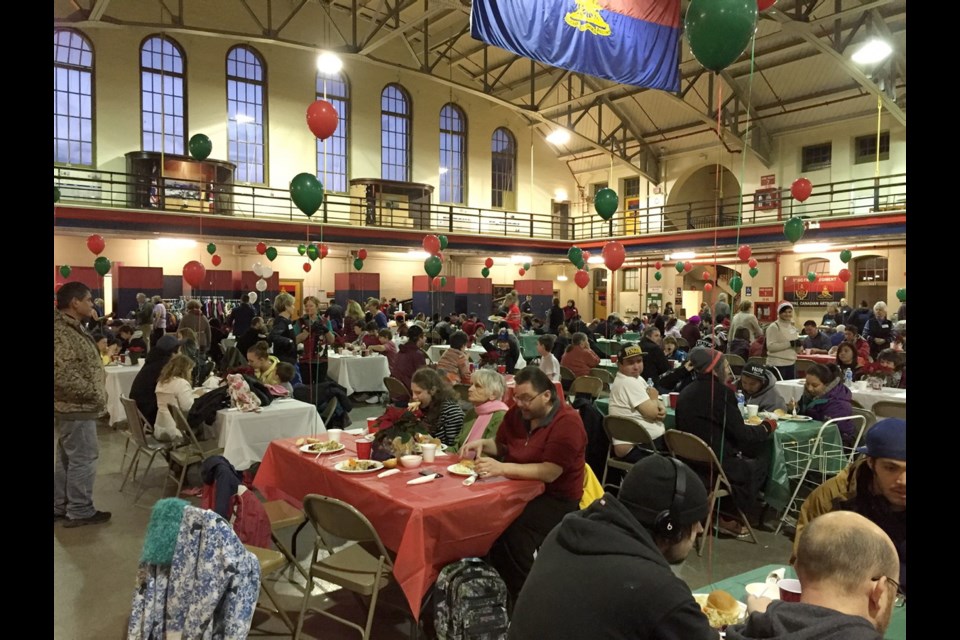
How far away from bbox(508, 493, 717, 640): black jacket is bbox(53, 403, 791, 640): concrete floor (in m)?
1.54

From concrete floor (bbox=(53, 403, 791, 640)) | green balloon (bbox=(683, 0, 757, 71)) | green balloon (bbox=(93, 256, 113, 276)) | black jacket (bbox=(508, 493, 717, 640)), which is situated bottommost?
concrete floor (bbox=(53, 403, 791, 640))

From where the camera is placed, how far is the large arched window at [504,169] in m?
23.1

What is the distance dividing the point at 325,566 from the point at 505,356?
18.0 feet

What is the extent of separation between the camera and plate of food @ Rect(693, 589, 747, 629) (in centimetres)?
183

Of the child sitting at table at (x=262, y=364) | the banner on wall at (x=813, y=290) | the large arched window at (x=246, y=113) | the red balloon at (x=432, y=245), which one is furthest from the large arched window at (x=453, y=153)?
the child sitting at table at (x=262, y=364)

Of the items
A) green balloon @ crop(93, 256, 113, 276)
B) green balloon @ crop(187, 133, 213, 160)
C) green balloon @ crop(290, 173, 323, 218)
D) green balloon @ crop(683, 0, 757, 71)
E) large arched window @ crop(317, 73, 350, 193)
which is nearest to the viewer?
green balloon @ crop(683, 0, 757, 71)

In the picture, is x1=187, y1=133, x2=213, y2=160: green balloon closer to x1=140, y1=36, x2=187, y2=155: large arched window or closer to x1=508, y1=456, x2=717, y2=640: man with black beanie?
x1=140, y1=36, x2=187, y2=155: large arched window

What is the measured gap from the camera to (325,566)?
2881 mm

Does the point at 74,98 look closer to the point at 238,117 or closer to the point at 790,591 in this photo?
the point at 238,117

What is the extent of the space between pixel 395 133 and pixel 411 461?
19.1m

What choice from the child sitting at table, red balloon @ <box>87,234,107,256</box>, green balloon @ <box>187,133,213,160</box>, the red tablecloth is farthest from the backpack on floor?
red balloon @ <box>87,234,107,256</box>

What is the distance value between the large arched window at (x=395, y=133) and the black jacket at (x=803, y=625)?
20.3 metres
